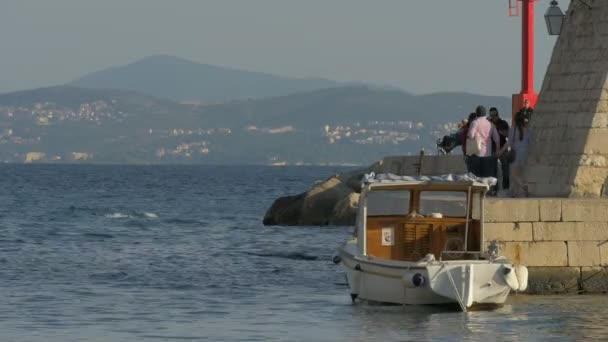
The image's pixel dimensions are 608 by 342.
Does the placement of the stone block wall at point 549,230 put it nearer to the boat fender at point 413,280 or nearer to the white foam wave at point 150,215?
the boat fender at point 413,280

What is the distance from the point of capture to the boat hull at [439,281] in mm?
16859

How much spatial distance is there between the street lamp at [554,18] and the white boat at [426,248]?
164 inches

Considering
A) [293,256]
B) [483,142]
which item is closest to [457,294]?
[483,142]

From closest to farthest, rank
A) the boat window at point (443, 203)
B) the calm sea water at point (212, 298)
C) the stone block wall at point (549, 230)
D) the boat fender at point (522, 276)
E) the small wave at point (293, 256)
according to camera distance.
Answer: the calm sea water at point (212, 298) → the boat fender at point (522, 276) → the stone block wall at point (549, 230) → the boat window at point (443, 203) → the small wave at point (293, 256)

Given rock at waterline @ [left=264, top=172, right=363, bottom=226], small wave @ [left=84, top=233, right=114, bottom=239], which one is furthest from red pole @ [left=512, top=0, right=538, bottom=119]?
small wave @ [left=84, top=233, right=114, bottom=239]

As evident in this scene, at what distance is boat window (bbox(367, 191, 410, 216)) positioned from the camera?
18938 mm

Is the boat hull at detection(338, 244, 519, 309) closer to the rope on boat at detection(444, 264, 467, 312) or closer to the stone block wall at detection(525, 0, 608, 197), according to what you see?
the rope on boat at detection(444, 264, 467, 312)

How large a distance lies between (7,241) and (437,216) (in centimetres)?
1799

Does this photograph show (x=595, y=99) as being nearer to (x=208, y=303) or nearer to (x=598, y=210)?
(x=598, y=210)

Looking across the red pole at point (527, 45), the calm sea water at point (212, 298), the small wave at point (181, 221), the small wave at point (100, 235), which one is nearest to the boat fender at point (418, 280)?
the calm sea water at point (212, 298)

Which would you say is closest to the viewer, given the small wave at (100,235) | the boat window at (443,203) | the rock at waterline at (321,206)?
the boat window at (443,203)

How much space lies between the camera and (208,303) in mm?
19828

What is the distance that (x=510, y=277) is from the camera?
17.0 metres

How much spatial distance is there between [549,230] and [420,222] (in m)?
1.63
